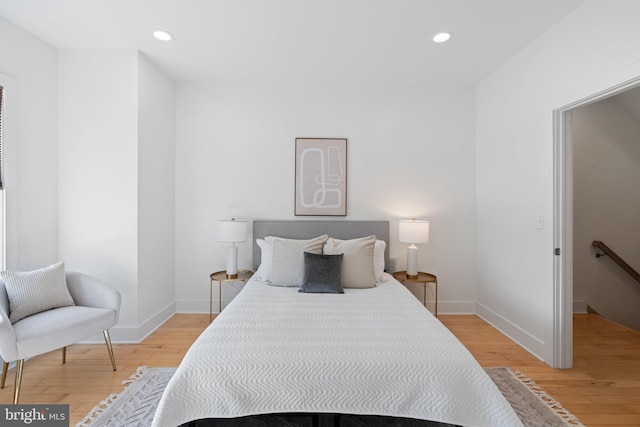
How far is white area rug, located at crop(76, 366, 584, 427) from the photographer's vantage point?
6.08 feet

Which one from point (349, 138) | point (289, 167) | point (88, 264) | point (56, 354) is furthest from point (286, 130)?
point (56, 354)

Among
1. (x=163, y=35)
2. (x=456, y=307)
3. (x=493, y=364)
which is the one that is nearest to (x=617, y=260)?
(x=456, y=307)

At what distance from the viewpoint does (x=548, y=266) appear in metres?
2.56

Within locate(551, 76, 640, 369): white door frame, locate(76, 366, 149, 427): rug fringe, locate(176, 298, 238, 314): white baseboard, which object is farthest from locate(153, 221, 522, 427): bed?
locate(176, 298, 238, 314): white baseboard

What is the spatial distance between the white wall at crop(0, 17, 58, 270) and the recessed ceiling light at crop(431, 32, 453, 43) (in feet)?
11.1

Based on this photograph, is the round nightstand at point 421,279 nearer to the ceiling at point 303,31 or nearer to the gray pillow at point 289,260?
the gray pillow at point 289,260

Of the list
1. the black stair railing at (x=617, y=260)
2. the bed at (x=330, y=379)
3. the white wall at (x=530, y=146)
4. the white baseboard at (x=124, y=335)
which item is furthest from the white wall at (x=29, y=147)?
the black stair railing at (x=617, y=260)

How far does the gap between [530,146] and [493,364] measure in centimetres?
189

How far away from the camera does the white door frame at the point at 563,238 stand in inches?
96.6

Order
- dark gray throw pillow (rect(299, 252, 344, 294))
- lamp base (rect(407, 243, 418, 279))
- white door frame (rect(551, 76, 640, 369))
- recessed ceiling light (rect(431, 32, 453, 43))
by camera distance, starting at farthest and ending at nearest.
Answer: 1. lamp base (rect(407, 243, 418, 279))
2. dark gray throw pillow (rect(299, 252, 344, 294))
3. recessed ceiling light (rect(431, 32, 453, 43))
4. white door frame (rect(551, 76, 640, 369))

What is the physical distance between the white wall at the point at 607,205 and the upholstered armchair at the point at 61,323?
15.9 feet

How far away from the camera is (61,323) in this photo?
2156mm

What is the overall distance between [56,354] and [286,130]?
9.91 ft

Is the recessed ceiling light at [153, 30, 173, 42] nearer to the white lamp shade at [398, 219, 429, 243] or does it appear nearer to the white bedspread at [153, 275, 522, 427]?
the white bedspread at [153, 275, 522, 427]
